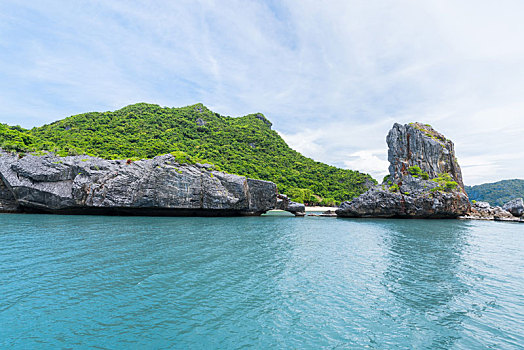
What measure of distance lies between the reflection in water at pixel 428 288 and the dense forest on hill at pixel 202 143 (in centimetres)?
4119

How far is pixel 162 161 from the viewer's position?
44.7m

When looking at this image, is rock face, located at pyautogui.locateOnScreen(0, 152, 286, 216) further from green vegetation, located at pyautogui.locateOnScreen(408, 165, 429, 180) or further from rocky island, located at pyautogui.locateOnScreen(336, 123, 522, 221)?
green vegetation, located at pyautogui.locateOnScreen(408, 165, 429, 180)

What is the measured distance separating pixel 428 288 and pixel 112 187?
44719 millimetres

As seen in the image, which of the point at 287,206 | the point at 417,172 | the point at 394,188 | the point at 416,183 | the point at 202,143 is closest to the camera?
the point at 416,183

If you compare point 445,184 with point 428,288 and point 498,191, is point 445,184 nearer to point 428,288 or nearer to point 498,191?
point 428,288

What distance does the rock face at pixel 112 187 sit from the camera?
39.3 metres

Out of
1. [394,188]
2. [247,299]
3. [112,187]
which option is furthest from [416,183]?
[112,187]

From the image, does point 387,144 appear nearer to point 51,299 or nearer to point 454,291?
point 454,291

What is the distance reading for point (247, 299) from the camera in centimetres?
1007

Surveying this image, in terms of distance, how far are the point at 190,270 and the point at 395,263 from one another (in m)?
14.0

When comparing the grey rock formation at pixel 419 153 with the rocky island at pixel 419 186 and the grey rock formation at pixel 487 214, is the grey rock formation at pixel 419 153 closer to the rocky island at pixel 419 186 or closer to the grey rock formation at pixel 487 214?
the rocky island at pixel 419 186

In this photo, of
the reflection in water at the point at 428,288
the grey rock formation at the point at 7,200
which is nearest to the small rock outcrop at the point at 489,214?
the reflection in water at the point at 428,288

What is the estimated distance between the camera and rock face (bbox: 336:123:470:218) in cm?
5284

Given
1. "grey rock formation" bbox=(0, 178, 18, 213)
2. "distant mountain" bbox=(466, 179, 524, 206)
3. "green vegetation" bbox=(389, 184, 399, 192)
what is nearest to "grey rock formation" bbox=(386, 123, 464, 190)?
"green vegetation" bbox=(389, 184, 399, 192)
